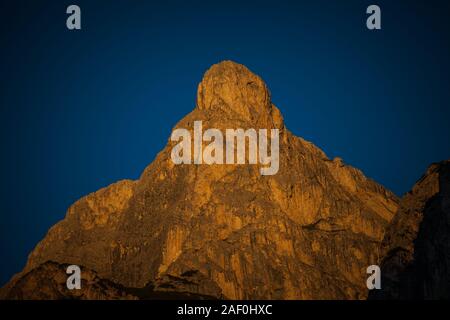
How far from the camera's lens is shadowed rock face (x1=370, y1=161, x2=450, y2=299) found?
125688 mm

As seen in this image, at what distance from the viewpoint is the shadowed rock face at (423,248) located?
412ft

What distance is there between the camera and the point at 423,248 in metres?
129
